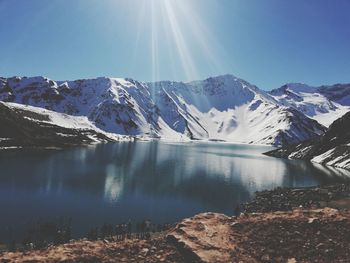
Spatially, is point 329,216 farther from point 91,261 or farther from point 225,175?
point 225,175

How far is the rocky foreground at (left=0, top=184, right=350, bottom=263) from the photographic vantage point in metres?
21.9

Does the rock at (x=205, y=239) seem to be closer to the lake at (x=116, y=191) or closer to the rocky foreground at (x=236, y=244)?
the rocky foreground at (x=236, y=244)

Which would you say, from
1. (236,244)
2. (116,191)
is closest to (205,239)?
(236,244)

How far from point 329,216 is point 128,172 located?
111 meters

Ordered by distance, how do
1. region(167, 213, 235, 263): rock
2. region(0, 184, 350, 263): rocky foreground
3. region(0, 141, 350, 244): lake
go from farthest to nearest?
1. region(0, 141, 350, 244): lake
2. region(167, 213, 235, 263): rock
3. region(0, 184, 350, 263): rocky foreground

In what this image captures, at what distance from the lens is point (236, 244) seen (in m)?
24.1

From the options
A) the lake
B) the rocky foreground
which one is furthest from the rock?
the lake

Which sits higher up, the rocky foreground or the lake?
the rocky foreground

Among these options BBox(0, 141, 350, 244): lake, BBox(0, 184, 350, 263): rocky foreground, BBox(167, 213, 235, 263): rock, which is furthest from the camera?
BBox(0, 141, 350, 244): lake

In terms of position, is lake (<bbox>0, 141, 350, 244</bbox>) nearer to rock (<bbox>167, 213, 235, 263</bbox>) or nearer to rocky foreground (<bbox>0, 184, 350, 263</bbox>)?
rock (<bbox>167, 213, 235, 263</bbox>)

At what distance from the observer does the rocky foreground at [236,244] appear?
21.9 metres

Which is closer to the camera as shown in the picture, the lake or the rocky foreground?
the rocky foreground

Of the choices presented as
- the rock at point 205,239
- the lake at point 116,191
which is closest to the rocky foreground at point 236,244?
the rock at point 205,239

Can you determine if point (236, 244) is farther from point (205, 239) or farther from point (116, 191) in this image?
point (116, 191)
